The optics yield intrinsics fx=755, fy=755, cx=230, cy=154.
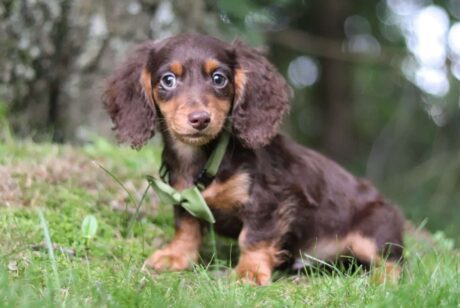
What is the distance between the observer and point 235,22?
6.93 meters

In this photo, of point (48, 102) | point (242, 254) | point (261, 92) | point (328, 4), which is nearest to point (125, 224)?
point (242, 254)

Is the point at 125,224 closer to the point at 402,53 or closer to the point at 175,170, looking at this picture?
the point at 175,170

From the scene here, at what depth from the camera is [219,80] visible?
387cm

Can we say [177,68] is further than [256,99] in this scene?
No

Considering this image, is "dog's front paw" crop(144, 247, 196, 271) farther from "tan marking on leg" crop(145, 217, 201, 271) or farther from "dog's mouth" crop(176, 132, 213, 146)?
"dog's mouth" crop(176, 132, 213, 146)

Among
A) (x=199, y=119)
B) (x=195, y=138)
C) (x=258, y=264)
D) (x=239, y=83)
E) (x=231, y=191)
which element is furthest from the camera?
(x=239, y=83)

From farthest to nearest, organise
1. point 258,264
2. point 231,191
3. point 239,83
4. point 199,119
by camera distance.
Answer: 1. point 239,83
2. point 231,191
3. point 258,264
4. point 199,119

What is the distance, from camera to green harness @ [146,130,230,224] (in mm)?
3873

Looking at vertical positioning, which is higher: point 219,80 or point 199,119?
point 219,80

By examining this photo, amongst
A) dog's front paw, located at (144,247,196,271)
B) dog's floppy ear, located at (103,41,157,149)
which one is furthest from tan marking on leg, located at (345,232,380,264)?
dog's floppy ear, located at (103,41,157,149)

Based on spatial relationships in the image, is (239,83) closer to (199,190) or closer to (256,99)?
(256,99)

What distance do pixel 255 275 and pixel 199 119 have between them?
83 centimetres

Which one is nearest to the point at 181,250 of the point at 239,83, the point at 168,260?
the point at 168,260

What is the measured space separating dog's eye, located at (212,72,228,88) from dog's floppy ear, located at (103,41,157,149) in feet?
1.34
